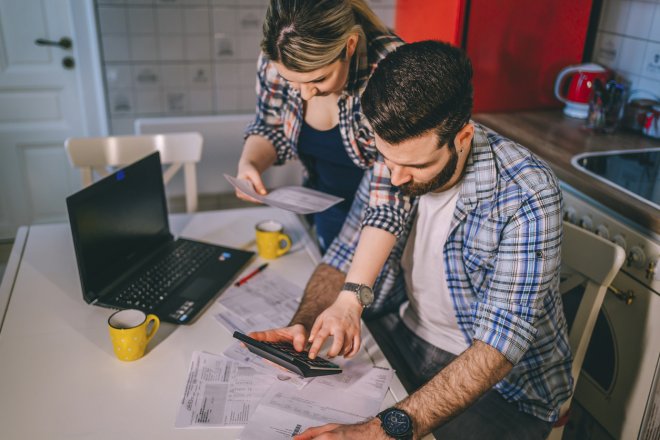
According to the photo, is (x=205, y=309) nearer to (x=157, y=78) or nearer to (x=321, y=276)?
(x=321, y=276)

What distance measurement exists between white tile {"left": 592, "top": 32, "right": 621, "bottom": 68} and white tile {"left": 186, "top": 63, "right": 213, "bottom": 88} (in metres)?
1.74

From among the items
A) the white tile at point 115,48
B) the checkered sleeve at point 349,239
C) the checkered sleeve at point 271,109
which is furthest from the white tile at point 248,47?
the checkered sleeve at point 349,239

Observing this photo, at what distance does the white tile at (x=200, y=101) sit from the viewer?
2893 millimetres

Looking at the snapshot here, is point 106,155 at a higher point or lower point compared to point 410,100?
lower

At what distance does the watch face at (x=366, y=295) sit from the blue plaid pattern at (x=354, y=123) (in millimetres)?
147

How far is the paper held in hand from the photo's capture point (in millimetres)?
1405

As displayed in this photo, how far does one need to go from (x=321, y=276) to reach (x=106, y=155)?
960 mm

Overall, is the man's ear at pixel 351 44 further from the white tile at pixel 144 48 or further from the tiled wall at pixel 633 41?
the white tile at pixel 144 48

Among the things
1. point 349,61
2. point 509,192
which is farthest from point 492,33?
point 509,192

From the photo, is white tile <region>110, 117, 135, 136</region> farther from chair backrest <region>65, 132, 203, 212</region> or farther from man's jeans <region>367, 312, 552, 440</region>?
man's jeans <region>367, 312, 552, 440</region>

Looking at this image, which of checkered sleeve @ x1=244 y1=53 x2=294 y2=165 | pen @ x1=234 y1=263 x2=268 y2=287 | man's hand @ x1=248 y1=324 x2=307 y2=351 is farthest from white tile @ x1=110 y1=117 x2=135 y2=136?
man's hand @ x1=248 y1=324 x2=307 y2=351

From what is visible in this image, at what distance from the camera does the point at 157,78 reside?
2.82m

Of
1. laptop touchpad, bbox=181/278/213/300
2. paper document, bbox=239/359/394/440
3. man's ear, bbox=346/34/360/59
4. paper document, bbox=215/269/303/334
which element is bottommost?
paper document, bbox=239/359/394/440

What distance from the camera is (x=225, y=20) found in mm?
2789
